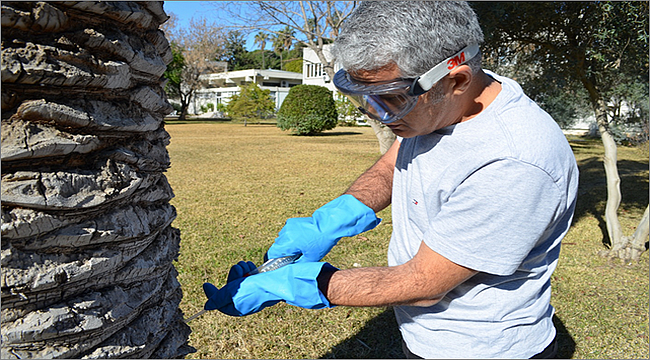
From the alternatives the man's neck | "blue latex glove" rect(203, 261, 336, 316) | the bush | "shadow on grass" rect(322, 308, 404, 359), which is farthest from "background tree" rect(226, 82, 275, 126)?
the man's neck

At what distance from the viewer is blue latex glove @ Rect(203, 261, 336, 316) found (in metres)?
1.58

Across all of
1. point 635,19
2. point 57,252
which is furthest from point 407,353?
point 635,19

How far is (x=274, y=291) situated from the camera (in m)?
1.68

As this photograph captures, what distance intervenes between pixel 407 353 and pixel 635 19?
17.2 ft

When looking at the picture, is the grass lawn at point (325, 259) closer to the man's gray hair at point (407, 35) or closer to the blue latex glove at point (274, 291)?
the blue latex glove at point (274, 291)

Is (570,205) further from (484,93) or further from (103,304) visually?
(103,304)

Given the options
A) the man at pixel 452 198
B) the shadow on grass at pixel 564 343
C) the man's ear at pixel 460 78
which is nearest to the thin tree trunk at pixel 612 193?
the shadow on grass at pixel 564 343

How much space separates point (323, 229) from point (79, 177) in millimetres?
1148

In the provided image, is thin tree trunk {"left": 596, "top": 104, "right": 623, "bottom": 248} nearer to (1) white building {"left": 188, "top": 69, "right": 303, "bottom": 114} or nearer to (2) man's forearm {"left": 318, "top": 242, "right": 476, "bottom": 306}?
(2) man's forearm {"left": 318, "top": 242, "right": 476, "bottom": 306}

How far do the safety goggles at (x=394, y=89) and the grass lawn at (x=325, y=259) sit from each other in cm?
220

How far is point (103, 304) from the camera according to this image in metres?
1.23

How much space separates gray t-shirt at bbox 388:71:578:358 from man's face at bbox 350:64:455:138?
0.07m

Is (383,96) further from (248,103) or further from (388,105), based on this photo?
(248,103)

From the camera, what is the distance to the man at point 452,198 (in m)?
1.39
